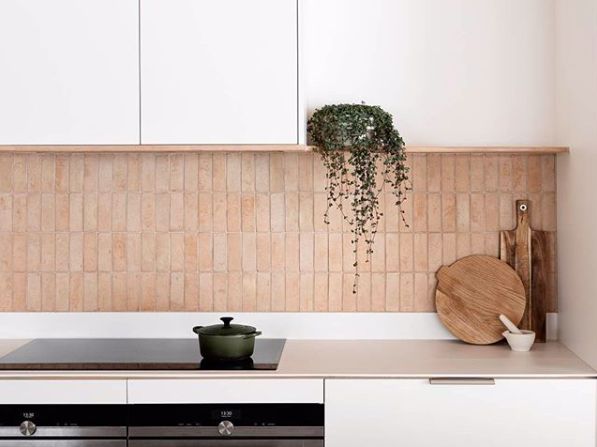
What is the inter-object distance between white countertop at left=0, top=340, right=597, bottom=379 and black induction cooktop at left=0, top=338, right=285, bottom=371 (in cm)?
5

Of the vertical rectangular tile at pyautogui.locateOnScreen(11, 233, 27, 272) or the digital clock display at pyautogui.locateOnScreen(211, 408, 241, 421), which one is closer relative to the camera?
the digital clock display at pyautogui.locateOnScreen(211, 408, 241, 421)

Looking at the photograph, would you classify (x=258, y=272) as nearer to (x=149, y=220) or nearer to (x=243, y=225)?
(x=243, y=225)

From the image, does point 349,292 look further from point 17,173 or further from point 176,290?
point 17,173

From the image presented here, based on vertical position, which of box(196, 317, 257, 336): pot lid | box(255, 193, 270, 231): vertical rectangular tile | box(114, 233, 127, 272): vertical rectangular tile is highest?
box(255, 193, 270, 231): vertical rectangular tile

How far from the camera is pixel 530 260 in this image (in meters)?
2.80

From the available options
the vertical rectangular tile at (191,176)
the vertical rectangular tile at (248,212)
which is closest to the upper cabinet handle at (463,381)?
the vertical rectangular tile at (248,212)

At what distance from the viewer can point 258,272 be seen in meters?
2.84

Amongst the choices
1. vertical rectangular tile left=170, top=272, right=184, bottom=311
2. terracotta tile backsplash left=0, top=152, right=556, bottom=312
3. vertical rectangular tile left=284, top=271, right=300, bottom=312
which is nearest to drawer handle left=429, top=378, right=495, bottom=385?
terracotta tile backsplash left=0, top=152, right=556, bottom=312

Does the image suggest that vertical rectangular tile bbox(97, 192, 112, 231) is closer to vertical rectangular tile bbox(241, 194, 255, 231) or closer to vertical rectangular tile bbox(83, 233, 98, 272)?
vertical rectangular tile bbox(83, 233, 98, 272)

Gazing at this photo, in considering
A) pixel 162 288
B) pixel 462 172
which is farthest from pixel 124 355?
pixel 462 172

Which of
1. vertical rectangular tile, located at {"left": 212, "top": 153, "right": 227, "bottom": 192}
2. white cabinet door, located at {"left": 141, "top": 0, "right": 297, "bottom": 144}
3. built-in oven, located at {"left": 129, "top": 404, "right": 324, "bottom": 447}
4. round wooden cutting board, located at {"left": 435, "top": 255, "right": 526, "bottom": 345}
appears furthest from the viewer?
vertical rectangular tile, located at {"left": 212, "top": 153, "right": 227, "bottom": 192}

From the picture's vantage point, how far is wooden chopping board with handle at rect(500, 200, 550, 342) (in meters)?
2.79

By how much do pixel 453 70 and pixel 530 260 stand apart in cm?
75

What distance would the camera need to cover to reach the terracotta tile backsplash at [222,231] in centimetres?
283
